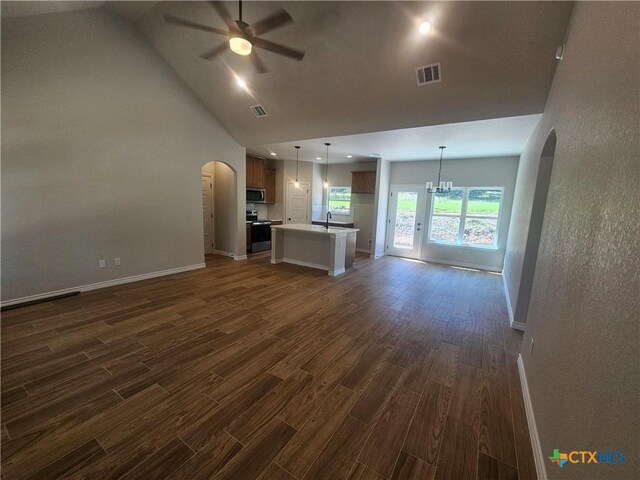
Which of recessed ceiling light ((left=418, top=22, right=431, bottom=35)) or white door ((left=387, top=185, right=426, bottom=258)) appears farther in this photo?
white door ((left=387, top=185, right=426, bottom=258))

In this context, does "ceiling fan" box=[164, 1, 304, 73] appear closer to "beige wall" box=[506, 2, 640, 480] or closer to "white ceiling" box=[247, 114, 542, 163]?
"beige wall" box=[506, 2, 640, 480]

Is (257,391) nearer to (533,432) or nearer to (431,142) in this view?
(533,432)

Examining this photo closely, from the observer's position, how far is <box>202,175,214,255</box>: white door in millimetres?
6438

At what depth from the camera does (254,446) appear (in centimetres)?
156

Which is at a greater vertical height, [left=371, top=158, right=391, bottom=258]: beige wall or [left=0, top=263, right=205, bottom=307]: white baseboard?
[left=371, top=158, right=391, bottom=258]: beige wall

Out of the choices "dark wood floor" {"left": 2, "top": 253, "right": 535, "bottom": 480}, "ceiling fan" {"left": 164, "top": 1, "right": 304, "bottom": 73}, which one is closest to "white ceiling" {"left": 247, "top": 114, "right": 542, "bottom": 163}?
"ceiling fan" {"left": 164, "top": 1, "right": 304, "bottom": 73}

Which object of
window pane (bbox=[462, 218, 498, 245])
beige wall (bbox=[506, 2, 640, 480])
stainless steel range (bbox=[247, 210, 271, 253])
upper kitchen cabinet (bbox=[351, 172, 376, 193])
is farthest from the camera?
upper kitchen cabinet (bbox=[351, 172, 376, 193])

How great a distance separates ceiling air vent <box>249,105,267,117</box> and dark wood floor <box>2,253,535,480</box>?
132 inches

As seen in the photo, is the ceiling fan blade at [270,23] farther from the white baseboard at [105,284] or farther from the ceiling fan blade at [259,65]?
the white baseboard at [105,284]

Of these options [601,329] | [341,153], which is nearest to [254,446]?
[601,329]

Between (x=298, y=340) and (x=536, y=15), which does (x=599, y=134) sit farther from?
(x=298, y=340)

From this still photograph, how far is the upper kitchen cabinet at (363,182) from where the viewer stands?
301 inches

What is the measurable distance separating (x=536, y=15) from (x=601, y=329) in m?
2.82

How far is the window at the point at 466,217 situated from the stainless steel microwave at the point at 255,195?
16.3ft
